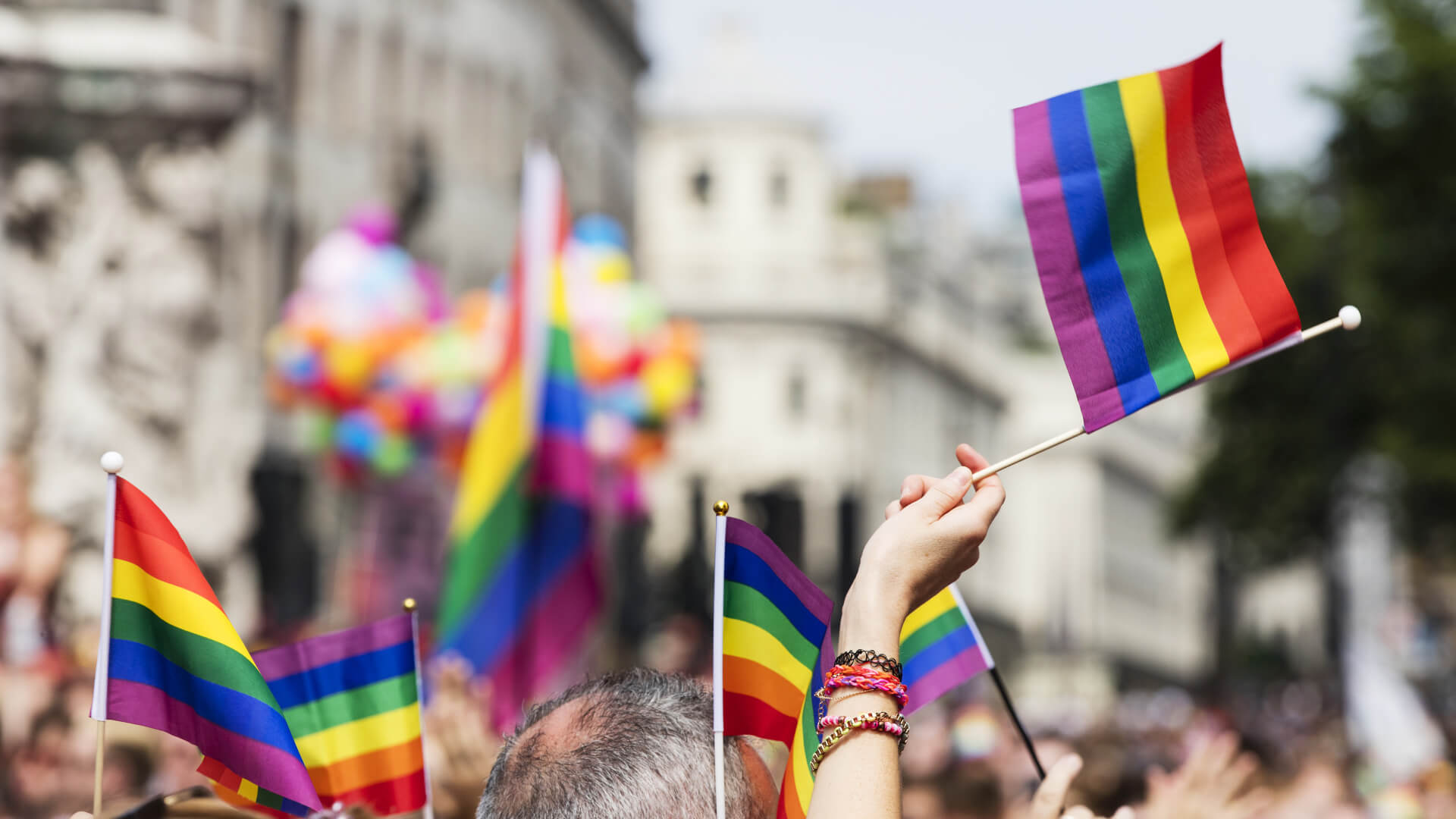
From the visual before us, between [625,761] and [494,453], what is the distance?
270 inches

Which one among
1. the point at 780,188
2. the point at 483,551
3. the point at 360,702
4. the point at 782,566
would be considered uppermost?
the point at 780,188

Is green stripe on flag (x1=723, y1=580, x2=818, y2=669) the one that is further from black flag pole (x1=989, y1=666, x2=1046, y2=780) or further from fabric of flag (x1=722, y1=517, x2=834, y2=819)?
black flag pole (x1=989, y1=666, x2=1046, y2=780)

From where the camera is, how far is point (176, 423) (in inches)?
529

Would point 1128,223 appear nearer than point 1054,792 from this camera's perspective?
No

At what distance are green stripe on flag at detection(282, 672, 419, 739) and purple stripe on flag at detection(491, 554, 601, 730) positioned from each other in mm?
4919

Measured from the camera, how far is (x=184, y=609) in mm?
2736

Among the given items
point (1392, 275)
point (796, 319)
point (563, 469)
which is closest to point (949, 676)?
point (563, 469)

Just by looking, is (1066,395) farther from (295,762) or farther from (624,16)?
(295,762)

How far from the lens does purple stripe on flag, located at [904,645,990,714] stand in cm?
292

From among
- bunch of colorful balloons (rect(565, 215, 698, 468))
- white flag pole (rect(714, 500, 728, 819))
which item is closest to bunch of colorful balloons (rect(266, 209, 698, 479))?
bunch of colorful balloons (rect(565, 215, 698, 468))

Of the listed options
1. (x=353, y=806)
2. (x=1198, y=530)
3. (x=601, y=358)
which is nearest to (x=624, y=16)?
(x=1198, y=530)

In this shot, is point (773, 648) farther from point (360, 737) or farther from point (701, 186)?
point (701, 186)

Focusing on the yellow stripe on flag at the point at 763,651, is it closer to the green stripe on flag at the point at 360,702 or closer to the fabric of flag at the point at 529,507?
the green stripe on flag at the point at 360,702

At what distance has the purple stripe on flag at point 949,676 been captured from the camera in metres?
2.92
